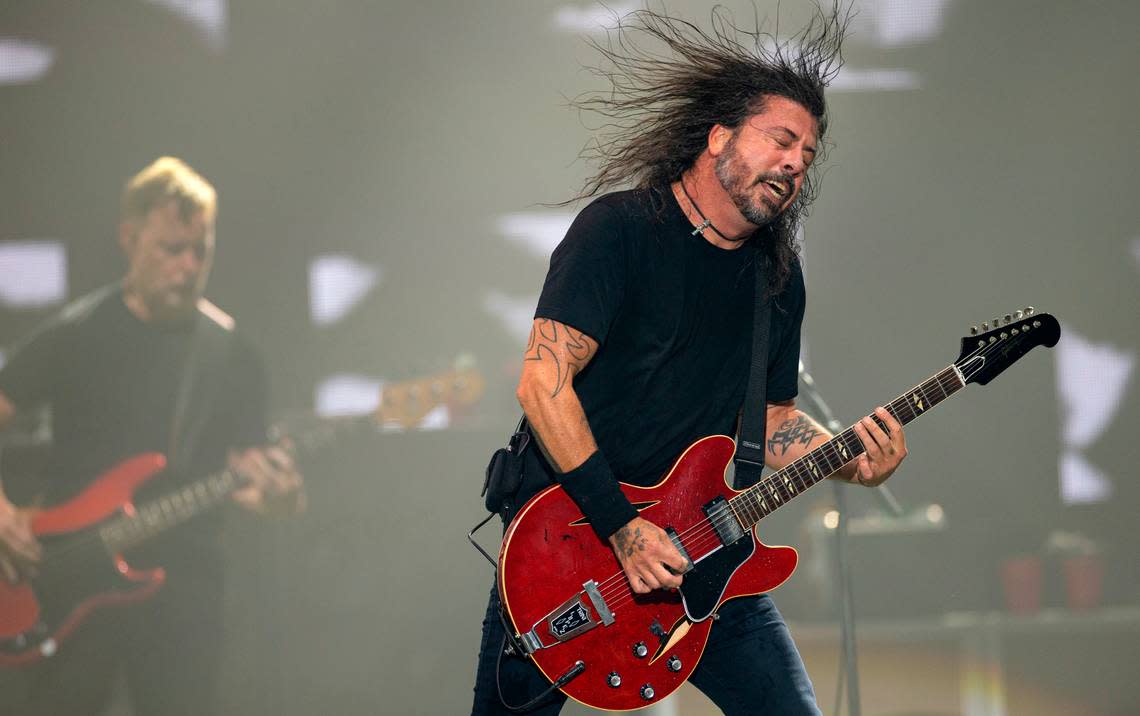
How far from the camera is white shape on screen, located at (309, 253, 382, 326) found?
4.73 metres

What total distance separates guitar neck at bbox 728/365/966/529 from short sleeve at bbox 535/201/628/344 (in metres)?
0.53

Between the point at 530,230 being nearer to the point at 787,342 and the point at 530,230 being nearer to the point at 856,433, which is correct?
the point at 787,342

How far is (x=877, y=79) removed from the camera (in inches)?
192

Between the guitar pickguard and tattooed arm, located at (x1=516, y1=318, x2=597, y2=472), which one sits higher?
tattooed arm, located at (x1=516, y1=318, x2=597, y2=472)

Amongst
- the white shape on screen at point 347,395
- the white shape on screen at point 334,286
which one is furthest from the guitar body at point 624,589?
the white shape on screen at point 334,286

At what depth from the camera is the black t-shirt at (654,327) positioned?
2.39 m

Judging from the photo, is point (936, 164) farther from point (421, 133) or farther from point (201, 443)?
point (201, 443)

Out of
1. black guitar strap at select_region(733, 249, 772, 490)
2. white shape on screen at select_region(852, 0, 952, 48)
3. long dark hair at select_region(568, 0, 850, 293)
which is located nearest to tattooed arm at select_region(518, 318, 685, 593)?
black guitar strap at select_region(733, 249, 772, 490)

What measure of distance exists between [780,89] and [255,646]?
3312mm

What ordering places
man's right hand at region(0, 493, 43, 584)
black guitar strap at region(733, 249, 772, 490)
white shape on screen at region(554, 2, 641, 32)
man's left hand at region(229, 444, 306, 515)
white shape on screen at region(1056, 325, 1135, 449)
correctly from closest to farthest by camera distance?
black guitar strap at region(733, 249, 772, 490) < man's right hand at region(0, 493, 43, 584) < man's left hand at region(229, 444, 306, 515) < white shape on screen at region(554, 2, 641, 32) < white shape on screen at region(1056, 325, 1135, 449)

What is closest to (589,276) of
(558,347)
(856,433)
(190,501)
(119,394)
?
(558,347)

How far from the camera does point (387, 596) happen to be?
15.3ft

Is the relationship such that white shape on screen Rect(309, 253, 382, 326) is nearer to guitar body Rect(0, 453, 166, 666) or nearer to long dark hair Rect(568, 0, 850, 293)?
guitar body Rect(0, 453, 166, 666)

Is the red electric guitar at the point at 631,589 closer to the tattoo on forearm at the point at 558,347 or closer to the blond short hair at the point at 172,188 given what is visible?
the tattoo on forearm at the point at 558,347
